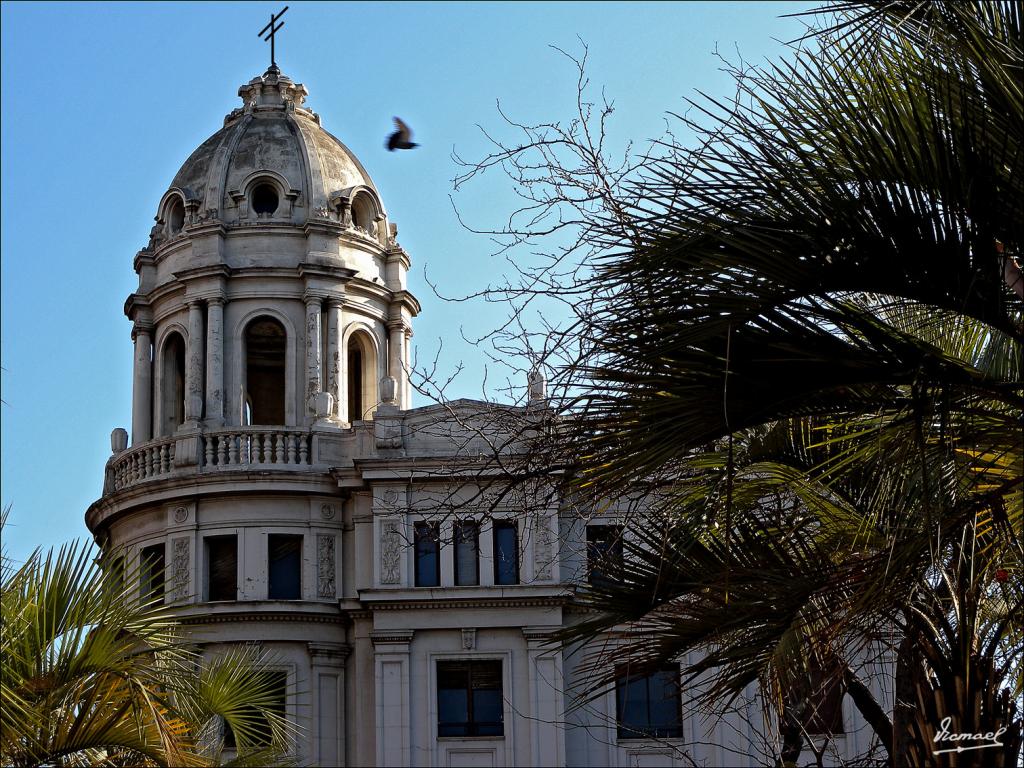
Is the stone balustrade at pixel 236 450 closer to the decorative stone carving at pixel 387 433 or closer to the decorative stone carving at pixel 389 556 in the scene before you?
the decorative stone carving at pixel 387 433

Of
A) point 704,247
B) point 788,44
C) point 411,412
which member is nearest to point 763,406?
point 704,247

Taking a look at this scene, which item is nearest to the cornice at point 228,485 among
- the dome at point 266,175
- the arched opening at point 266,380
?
the arched opening at point 266,380

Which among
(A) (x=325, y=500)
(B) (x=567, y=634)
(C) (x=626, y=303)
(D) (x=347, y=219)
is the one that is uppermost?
(D) (x=347, y=219)

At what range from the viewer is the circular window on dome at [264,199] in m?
47.4

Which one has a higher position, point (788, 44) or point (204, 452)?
point (204, 452)

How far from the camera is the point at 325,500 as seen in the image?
43.4 metres

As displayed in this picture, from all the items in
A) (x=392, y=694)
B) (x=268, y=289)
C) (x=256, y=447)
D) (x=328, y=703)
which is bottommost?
(x=328, y=703)

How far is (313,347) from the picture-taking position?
1779 inches

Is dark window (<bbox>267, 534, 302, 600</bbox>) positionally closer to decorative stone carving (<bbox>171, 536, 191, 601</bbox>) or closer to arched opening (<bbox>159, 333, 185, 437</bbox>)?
decorative stone carving (<bbox>171, 536, 191, 601</bbox>)

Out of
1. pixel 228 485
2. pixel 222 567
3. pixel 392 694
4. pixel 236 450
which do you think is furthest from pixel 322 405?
pixel 392 694

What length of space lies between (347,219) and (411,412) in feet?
22.4

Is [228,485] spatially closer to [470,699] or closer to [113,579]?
[470,699]

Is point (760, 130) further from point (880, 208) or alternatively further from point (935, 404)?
point (935, 404)

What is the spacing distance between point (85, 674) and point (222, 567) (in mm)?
32460
